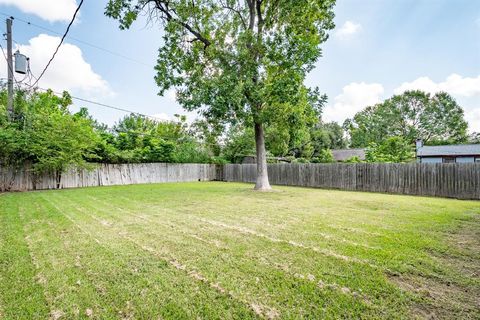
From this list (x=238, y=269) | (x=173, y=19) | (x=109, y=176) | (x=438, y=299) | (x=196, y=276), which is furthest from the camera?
(x=109, y=176)

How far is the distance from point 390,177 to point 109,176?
15.5 m

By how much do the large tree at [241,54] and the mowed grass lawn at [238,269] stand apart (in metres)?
6.10

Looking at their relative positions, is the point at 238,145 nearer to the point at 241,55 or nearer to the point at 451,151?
the point at 241,55

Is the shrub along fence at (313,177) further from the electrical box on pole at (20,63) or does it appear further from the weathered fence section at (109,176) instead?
the electrical box on pole at (20,63)

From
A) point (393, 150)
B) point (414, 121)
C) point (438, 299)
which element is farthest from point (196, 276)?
point (414, 121)

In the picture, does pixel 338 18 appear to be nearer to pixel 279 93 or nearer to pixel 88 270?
pixel 279 93

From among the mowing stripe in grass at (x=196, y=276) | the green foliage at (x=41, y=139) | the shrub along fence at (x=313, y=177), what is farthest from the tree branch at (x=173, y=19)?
the mowing stripe in grass at (x=196, y=276)

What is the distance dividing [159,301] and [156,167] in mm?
16505

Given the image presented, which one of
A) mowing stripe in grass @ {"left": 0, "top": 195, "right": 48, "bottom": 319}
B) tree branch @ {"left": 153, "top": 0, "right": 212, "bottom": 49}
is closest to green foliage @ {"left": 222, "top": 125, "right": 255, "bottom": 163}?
tree branch @ {"left": 153, "top": 0, "right": 212, "bottom": 49}

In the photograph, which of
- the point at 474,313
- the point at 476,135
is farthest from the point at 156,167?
the point at 476,135

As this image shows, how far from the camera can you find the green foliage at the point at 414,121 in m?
32.9

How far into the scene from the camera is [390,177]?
11.1 meters

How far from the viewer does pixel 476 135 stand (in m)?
32.5

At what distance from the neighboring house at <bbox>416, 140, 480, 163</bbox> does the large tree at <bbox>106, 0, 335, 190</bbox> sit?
15185mm
